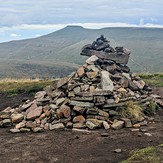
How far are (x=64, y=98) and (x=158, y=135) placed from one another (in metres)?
4.80

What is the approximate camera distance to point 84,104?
1595 centimetres

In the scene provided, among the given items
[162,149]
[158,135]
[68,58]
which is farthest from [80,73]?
→ [68,58]

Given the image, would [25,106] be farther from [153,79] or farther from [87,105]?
[153,79]

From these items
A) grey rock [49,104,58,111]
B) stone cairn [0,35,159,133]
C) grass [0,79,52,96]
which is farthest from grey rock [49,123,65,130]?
grass [0,79,52,96]

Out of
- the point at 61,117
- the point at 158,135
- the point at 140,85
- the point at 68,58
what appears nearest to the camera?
the point at 158,135

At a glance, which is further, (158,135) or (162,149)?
(158,135)

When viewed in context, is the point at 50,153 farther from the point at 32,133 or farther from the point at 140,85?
the point at 140,85

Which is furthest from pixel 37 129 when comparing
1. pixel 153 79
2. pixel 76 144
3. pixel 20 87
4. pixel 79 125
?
pixel 153 79

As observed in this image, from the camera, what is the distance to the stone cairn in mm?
15469

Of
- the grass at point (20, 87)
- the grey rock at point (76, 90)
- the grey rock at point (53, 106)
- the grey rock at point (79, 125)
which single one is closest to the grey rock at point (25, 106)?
the grey rock at point (53, 106)

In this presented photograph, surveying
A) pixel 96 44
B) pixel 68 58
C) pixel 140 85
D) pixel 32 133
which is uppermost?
pixel 96 44

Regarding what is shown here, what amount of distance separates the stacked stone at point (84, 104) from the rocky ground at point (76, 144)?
627mm

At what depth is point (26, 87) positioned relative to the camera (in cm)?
2317

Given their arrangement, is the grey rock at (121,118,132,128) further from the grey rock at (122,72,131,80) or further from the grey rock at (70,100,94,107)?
the grey rock at (122,72,131,80)
